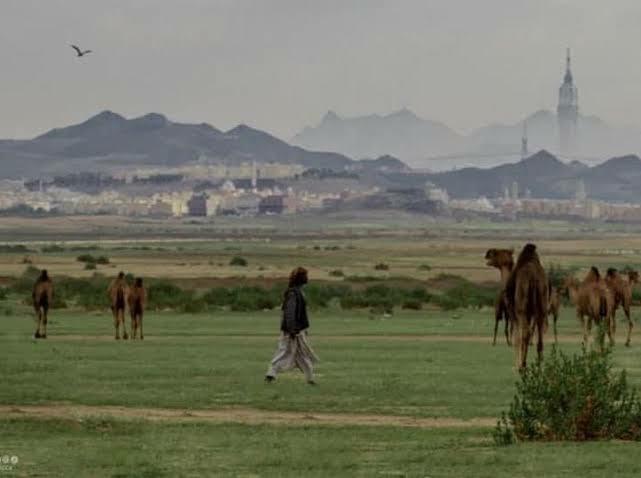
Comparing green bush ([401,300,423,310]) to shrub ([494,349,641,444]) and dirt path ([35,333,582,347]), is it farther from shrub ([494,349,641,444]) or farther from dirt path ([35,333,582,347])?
shrub ([494,349,641,444])

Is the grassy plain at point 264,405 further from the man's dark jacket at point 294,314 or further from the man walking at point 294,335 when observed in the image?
the man's dark jacket at point 294,314

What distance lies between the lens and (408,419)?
72.3 ft

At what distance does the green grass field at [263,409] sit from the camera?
1727cm

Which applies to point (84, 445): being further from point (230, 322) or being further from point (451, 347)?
point (230, 322)

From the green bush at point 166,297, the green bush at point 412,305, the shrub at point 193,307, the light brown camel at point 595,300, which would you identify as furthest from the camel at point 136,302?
the green bush at point 412,305

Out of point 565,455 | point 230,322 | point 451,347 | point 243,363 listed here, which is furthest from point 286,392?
point 230,322

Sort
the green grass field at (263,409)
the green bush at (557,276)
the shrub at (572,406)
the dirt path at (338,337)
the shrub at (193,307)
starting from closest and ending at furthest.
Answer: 1. the green grass field at (263,409)
2. the shrub at (572,406)
3. the dirt path at (338,337)
4. the green bush at (557,276)
5. the shrub at (193,307)

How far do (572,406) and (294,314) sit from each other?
26.0 feet

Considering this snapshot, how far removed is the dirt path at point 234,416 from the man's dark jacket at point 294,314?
10.6 ft

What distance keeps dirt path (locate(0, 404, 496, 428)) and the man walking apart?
3243 mm

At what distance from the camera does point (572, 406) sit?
61.8 feet

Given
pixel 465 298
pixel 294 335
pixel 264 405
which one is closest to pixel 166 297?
pixel 465 298

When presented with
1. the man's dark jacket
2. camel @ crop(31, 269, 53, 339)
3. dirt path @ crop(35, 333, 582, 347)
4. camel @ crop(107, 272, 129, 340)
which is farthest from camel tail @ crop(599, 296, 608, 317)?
camel @ crop(31, 269, 53, 339)

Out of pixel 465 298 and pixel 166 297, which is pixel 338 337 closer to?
pixel 166 297
